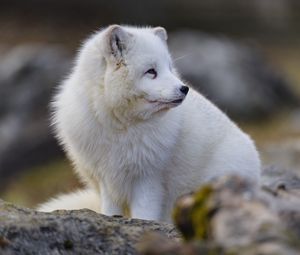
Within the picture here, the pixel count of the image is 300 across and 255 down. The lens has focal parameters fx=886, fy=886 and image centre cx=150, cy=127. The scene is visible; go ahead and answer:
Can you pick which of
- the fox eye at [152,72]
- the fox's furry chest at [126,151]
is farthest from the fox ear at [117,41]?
the fox's furry chest at [126,151]

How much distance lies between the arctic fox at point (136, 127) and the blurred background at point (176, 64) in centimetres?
93

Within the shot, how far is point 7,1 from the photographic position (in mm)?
25422

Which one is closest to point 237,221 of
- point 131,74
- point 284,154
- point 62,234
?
point 62,234

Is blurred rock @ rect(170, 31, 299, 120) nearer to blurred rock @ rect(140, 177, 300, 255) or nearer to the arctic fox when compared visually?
the arctic fox

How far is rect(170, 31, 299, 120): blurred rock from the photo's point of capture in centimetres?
1686

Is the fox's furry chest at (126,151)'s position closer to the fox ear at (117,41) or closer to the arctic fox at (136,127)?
the arctic fox at (136,127)

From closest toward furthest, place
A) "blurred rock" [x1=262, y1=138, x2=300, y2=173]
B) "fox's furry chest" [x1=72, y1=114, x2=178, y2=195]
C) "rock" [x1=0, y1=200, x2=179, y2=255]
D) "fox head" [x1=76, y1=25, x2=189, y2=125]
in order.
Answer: "rock" [x1=0, y1=200, x2=179, y2=255], "fox head" [x1=76, y1=25, x2=189, y2=125], "fox's furry chest" [x1=72, y1=114, x2=178, y2=195], "blurred rock" [x1=262, y1=138, x2=300, y2=173]

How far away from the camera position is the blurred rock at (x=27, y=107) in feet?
45.9

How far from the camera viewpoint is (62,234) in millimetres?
4316

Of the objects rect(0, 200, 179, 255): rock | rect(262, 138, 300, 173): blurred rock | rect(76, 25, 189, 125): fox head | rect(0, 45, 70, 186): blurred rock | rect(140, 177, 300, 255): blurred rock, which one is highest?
rect(0, 45, 70, 186): blurred rock

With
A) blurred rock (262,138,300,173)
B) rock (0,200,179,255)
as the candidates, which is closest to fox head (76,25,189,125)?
rock (0,200,179,255)

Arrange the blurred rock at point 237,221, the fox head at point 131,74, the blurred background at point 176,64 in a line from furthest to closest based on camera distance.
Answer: the blurred background at point 176,64, the fox head at point 131,74, the blurred rock at point 237,221

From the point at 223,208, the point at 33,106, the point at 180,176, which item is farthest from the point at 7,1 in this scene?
the point at 223,208

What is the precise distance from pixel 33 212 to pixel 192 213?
1.49 m
